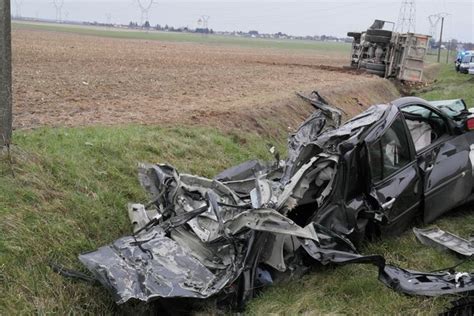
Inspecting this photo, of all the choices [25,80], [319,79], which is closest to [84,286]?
[25,80]

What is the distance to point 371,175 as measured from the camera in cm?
541

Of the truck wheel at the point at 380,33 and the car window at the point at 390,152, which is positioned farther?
the truck wheel at the point at 380,33

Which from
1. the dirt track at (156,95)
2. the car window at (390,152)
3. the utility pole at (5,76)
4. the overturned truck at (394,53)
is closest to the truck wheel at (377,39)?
the overturned truck at (394,53)

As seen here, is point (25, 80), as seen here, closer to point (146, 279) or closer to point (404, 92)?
point (146, 279)

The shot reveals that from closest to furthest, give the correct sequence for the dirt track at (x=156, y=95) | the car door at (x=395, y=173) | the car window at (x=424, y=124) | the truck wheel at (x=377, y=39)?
1. the car door at (x=395, y=173)
2. the car window at (x=424, y=124)
3. the dirt track at (x=156, y=95)
4. the truck wheel at (x=377, y=39)

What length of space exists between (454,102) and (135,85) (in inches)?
353

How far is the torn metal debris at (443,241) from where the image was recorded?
5.58 meters

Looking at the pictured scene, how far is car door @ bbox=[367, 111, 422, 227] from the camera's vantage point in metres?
5.45

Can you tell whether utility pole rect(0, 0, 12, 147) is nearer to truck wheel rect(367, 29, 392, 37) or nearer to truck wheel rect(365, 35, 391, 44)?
truck wheel rect(365, 35, 391, 44)

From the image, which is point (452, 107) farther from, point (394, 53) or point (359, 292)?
point (394, 53)

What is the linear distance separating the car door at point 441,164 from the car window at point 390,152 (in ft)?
1.03

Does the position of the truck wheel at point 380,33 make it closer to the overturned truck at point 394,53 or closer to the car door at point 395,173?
the overturned truck at point 394,53

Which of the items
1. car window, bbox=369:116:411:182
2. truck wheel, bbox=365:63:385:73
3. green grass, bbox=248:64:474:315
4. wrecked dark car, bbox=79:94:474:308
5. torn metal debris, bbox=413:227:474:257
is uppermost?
truck wheel, bbox=365:63:385:73

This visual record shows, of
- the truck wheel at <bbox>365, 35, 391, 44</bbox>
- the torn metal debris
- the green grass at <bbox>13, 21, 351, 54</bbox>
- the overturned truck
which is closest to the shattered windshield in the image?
the torn metal debris
